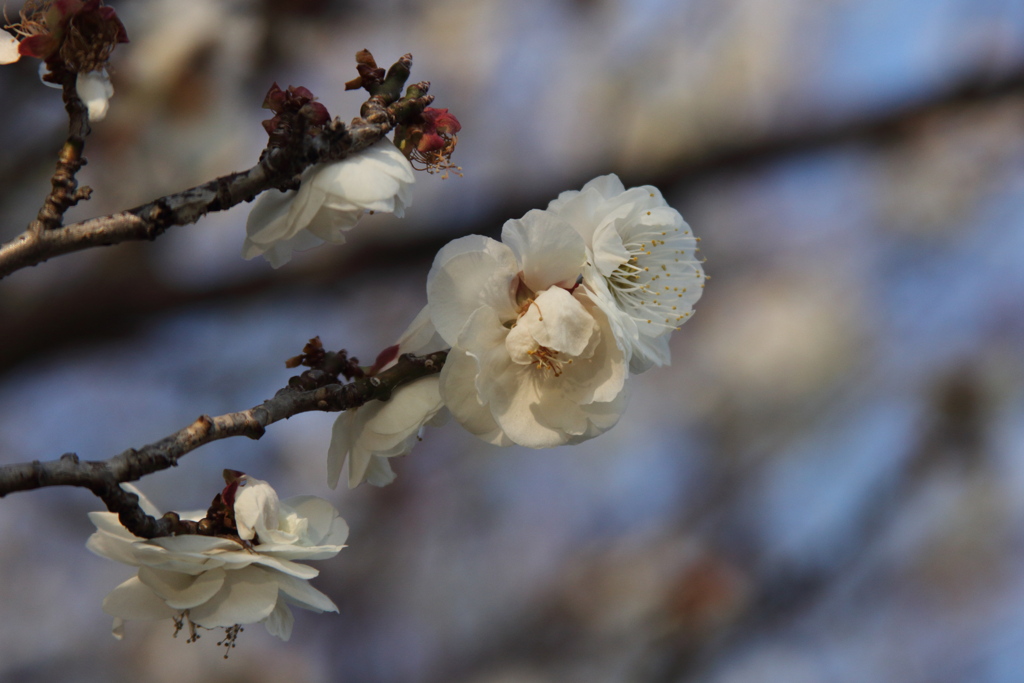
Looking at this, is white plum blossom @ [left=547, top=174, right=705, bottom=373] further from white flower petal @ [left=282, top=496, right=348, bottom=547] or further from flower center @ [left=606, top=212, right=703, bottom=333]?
white flower petal @ [left=282, top=496, right=348, bottom=547]

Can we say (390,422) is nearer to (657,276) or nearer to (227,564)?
(227,564)

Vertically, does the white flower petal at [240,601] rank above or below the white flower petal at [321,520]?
below

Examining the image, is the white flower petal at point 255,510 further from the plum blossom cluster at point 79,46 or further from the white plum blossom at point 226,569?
the plum blossom cluster at point 79,46

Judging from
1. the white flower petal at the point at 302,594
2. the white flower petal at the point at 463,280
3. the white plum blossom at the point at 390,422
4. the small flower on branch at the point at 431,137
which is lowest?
the white flower petal at the point at 302,594

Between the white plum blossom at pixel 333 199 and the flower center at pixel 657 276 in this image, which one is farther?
the flower center at pixel 657 276

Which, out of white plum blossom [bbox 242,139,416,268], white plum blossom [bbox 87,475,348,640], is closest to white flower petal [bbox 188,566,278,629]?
white plum blossom [bbox 87,475,348,640]

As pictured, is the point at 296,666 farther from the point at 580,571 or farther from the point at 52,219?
the point at 52,219

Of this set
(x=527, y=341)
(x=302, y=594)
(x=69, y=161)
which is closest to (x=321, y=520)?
(x=302, y=594)

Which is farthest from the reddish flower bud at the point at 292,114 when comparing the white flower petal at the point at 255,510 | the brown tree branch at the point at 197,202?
the white flower petal at the point at 255,510
